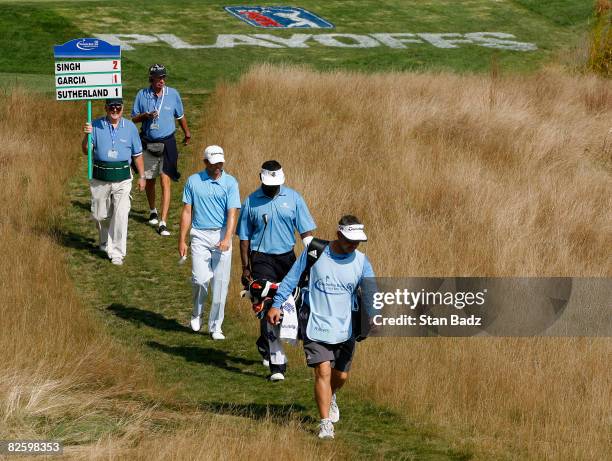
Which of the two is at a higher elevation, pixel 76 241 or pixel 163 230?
pixel 163 230

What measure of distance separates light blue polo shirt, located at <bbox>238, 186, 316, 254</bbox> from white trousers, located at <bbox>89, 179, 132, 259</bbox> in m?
3.82

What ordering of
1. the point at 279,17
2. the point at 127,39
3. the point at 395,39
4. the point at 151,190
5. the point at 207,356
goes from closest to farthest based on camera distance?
the point at 207,356, the point at 151,190, the point at 127,39, the point at 395,39, the point at 279,17

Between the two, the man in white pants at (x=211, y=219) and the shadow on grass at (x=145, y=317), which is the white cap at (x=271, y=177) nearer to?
the man in white pants at (x=211, y=219)

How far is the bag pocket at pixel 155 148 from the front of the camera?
1575 centimetres

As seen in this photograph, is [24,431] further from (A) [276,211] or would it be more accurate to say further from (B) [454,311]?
(B) [454,311]

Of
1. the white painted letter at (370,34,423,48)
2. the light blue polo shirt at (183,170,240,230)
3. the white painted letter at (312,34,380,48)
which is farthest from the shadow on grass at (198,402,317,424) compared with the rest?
the white painted letter at (370,34,423,48)

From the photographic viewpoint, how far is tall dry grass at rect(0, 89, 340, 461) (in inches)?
334

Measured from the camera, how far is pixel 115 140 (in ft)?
47.3

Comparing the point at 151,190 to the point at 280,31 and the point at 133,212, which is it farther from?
the point at 280,31

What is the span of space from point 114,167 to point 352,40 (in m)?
17.9

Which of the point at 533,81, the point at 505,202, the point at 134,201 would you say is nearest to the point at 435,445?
the point at 505,202

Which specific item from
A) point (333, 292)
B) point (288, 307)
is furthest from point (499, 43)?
point (333, 292)

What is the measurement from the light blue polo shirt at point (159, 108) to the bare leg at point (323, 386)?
7257 mm

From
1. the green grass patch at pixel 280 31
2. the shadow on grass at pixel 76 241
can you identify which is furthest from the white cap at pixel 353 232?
the green grass patch at pixel 280 31
